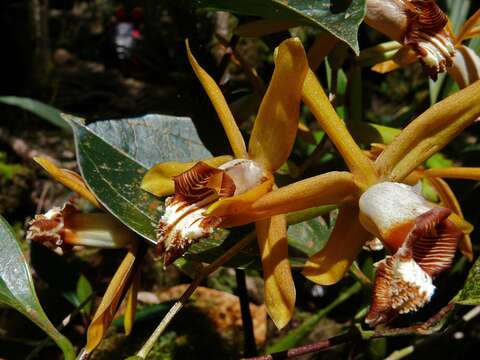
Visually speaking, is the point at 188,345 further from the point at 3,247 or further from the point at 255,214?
the point at 255,214

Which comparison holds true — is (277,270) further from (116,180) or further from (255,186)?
(116,180)

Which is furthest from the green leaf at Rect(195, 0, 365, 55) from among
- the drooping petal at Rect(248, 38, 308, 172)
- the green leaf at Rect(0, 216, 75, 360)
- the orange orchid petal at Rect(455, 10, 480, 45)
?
the green leaf at Rect(0, 216, 75, 360)

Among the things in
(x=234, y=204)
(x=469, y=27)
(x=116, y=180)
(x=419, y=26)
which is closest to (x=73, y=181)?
(x=116, y=180)

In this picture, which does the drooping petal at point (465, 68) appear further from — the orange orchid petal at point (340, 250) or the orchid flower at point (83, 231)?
the orchid flower at point (83, 231)

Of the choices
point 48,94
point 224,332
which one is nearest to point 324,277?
point 224,332

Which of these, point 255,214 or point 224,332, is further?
point 224,332

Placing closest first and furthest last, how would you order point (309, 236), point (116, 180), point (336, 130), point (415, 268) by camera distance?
point (415, 268)
point (336, 130)
point (116, 180)
point (309, 236)
